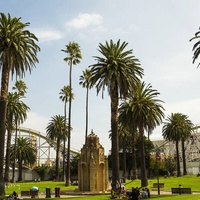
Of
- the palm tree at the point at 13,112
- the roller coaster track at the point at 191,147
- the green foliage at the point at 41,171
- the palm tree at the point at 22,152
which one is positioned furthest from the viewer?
the roller coaster track at the point at 191,147

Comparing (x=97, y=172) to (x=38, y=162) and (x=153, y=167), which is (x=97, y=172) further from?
(x=38, y=162)

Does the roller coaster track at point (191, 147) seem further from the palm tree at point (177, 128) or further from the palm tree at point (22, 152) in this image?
the palm tree at point (22, 152)

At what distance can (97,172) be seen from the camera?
44.1 meters

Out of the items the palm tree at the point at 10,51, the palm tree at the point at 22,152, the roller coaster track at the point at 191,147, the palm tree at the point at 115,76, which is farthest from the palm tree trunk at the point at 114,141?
the roller coaster track at the point at 191,147

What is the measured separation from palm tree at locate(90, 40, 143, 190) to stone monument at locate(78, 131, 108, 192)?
328 centimetres

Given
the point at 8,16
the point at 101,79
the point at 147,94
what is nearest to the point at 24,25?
the point at 8,16

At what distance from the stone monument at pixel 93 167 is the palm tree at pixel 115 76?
3.28 meters

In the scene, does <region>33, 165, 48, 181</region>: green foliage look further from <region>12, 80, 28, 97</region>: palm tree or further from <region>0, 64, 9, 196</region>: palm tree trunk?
<region>0, 64, 9, 196</region>: palm tree trunk

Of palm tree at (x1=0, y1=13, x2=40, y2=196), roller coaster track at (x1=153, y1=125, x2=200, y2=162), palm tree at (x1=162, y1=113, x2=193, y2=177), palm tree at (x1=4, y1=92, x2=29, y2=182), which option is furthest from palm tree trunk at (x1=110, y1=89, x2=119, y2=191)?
roller coaster track at (x1=153, y1=125, x2=200, y2=162)

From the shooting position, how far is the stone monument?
43750 millimetres

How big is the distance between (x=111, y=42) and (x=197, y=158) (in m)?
92.1

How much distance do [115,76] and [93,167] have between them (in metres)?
12.0

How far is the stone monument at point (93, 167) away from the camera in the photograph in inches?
1722

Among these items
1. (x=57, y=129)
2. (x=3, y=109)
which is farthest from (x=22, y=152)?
(x=3, y=109)
